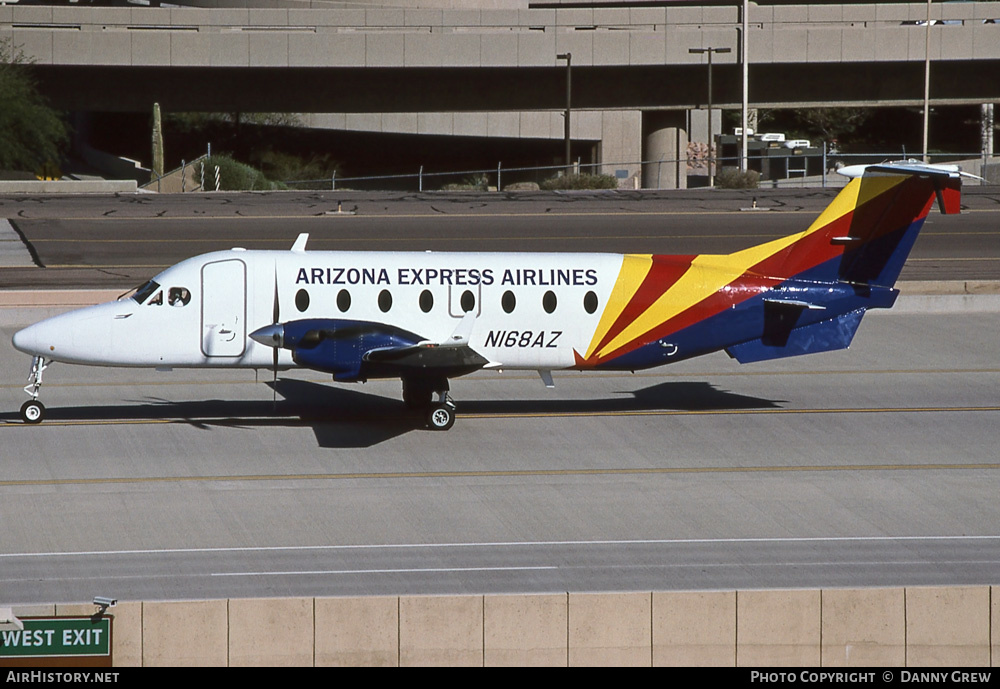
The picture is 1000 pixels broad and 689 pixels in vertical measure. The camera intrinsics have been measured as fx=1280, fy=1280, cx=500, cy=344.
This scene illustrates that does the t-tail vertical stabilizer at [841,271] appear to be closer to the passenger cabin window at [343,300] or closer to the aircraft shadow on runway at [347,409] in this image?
the aircraft shadow on runway at [347,409]

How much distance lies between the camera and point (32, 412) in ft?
66.4

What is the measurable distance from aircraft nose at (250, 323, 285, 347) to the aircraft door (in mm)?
1003

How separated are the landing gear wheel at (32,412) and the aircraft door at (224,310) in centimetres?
287

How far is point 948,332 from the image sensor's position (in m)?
29.7

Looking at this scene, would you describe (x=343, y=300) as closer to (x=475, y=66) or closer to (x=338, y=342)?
(x=338, y=342)

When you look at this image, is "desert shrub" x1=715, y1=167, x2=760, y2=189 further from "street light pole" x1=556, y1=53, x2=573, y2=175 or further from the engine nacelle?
the engine nacelle

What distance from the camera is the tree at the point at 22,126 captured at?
6275 centimetres

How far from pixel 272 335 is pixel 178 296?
2.01 meters

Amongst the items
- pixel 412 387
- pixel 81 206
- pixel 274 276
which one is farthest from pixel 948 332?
pixel 81 206

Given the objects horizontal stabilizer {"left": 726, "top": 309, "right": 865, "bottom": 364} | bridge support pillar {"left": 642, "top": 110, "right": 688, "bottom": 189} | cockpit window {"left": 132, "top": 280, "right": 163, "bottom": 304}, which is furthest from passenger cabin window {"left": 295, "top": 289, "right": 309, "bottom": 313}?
bridge support pillar {"left": 642, "top": 110, "right": 688, "bottom": 189}

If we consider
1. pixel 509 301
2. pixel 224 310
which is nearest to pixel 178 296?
pixel 224 310

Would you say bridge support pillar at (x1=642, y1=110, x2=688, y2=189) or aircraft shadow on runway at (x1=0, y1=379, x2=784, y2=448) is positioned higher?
bridge support pillar at (x1=642, y1=110, x2=688, y2=189)

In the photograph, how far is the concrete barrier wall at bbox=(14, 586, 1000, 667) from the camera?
38.0 feet

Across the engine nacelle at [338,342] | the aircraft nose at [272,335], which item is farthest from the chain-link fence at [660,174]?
the aircraft nose at [272,335]
